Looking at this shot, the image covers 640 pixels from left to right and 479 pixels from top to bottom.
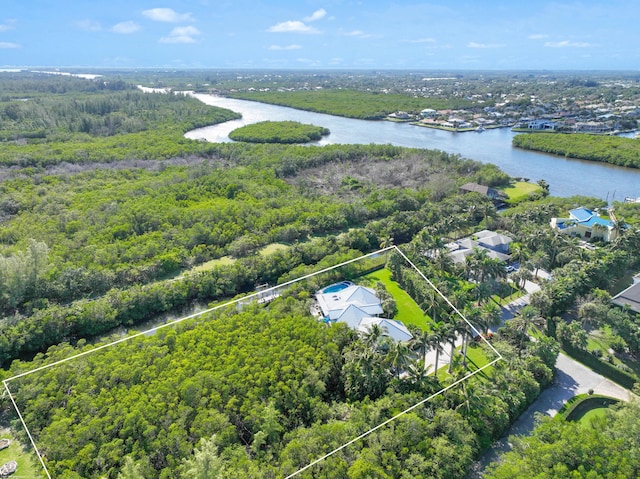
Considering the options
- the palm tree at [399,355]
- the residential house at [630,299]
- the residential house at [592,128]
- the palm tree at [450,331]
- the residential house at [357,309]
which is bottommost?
the residential house at [357,309]

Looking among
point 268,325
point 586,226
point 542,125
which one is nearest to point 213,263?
point 268,325

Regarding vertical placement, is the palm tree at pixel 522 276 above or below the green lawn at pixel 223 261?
above

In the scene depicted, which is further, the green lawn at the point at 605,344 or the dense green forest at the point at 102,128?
the dense green forest at the point at 102,128

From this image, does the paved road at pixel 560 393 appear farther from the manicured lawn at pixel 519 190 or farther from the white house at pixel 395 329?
the manicured lawn at pixel 519 190

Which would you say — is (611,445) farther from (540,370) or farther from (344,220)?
(344,220)

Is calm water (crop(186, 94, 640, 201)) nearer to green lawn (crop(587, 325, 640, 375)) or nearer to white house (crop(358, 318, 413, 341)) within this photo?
green lawn (crop(587, 325, 640, 375))

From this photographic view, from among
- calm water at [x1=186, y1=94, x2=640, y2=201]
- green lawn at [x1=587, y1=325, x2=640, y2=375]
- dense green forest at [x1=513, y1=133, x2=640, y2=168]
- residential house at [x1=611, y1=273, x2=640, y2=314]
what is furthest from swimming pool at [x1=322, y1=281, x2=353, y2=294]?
dense green forest at [x1=513, y1=133, x2=640, y2=168]

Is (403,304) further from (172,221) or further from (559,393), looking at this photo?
(172,221)

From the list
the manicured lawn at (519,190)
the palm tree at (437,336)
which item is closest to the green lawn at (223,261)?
the palm tree at (437,336)
